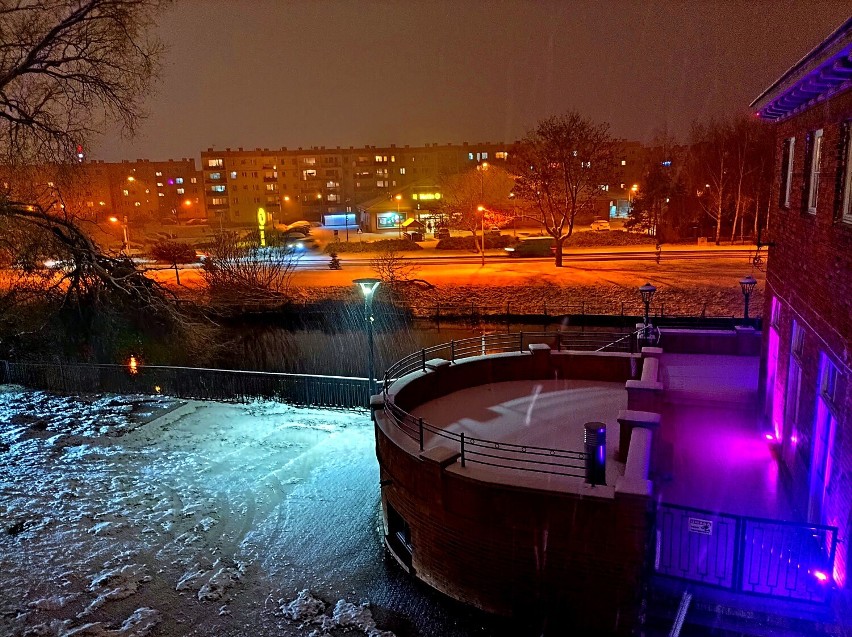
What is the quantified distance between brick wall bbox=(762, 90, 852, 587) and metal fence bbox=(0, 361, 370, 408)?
35.8ft

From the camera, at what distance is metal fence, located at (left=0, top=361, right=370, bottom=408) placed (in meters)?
17.2

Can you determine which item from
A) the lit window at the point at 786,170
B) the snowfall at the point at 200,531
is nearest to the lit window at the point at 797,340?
the lit window at the point at 786,170

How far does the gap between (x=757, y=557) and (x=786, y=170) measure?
7.06m

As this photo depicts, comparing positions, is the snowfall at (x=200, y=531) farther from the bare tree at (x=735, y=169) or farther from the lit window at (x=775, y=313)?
the bare tree at (x=735, y=169)

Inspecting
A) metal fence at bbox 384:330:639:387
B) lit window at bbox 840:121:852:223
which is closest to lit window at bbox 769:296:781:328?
metal fence at bbox 384:330:639:387

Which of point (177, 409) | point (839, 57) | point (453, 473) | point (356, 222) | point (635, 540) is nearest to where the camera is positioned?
point (839, 57)

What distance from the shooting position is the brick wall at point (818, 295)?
6664 millimetres

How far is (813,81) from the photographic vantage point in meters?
7.54

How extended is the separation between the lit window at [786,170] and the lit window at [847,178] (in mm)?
2697

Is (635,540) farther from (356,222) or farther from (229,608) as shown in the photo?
(356,222)

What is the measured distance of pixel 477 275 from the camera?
3747cm

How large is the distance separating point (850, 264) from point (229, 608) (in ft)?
30.5

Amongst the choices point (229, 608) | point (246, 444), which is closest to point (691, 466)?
point (229, 608)

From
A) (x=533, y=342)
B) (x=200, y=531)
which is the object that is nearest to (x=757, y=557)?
(x=200, y=531)
